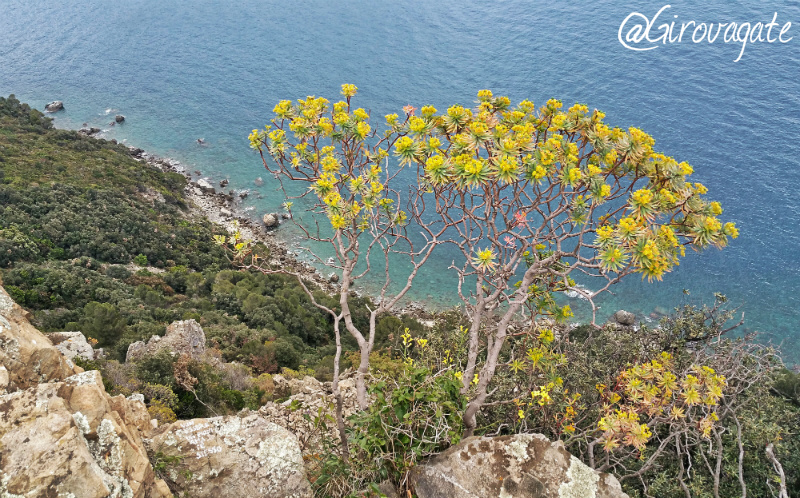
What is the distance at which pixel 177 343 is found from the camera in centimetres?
1592

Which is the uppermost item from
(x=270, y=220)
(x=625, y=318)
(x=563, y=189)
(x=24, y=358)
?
(x=563, y=189)

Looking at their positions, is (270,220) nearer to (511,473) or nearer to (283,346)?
(283,346)

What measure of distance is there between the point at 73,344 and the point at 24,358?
7.45m

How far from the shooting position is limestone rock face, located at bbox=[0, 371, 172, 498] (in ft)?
15.7

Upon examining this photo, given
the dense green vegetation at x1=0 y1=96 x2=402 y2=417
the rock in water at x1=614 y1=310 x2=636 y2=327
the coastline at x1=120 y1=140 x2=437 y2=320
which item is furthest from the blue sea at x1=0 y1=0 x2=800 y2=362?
the dense green vegetation at x1=0 y1=96 x2=402 y2=417

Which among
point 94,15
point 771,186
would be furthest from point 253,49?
point 771,186

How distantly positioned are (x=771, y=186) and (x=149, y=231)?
2034 inches

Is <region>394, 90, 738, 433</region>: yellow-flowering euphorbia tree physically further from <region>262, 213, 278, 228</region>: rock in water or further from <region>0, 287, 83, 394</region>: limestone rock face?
<region>262, 213, 278, 228</region>: rock in water

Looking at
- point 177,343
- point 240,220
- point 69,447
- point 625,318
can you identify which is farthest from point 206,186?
point 69,447

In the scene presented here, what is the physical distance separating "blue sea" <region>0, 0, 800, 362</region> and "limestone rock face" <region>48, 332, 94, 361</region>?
23.6m

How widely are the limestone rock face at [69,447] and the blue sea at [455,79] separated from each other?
28.8 metres

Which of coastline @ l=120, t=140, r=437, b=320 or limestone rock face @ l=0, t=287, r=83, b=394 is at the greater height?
limestone rock face @ l=0, t=287, r=83, b=394

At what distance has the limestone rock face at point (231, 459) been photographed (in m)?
7.20

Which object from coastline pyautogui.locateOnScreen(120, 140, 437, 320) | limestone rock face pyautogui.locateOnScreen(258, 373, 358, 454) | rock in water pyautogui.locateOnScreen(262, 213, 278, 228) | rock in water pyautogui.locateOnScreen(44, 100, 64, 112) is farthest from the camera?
rock in water pyautogui.locateOnScreen(44, 100, 64, 112)
